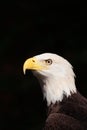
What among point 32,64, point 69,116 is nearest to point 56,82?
point 32,64

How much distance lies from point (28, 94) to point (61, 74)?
401 centimetres

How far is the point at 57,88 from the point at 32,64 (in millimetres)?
335

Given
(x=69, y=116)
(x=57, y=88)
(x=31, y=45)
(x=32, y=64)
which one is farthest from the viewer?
(x=31, y=45)

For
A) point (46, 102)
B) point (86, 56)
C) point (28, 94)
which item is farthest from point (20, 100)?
point (46, 102)

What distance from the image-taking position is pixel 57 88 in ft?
34.5

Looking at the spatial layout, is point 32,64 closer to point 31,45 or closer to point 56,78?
point 56,78

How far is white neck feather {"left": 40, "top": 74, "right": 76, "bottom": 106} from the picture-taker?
1048 centimetres

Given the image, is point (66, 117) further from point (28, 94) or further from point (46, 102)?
point (28, 94)

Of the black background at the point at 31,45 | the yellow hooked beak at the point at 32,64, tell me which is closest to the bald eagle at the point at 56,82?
the yellow hooked beak at the point at 32,64

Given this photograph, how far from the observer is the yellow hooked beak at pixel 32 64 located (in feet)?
34.1

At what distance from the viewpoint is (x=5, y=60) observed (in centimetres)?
1485

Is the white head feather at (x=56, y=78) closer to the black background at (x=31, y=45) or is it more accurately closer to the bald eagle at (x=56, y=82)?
the bald eagle at (x=56, y=82)

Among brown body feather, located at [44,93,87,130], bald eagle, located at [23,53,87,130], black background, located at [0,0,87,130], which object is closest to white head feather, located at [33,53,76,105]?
bald eagle, located at [23,53,87,130]

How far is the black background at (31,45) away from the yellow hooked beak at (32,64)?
3565mm
